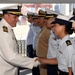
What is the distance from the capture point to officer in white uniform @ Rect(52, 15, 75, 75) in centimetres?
217

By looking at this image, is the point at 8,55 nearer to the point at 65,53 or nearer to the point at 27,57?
the point at 27,57

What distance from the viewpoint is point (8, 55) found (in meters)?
2.35

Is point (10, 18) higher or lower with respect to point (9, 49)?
higher

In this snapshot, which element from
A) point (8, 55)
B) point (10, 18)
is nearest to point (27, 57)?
point (8, 55)

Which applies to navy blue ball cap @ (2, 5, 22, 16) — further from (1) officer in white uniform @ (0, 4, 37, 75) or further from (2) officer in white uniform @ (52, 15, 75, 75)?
(2) officer in white uniform @ (52, 15, 75, 75)

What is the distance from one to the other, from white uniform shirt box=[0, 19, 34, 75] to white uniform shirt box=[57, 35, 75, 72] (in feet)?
1.11

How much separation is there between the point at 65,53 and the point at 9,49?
56 centimetres

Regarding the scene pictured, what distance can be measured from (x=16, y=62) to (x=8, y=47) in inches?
7.0

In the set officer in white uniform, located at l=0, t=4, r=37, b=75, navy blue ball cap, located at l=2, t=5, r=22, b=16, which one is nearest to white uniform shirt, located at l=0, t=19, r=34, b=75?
officer in white uniform, located at l=0, t=4, r=37, b=75

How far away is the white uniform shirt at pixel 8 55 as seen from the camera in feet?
7.70

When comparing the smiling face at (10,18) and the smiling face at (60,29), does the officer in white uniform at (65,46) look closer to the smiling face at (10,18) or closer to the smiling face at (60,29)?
the smiling face at (60,29)

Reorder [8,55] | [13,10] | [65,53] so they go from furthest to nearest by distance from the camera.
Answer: [13,10] < [8,55] < [65,53]

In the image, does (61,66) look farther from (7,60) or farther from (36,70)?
(36,70)

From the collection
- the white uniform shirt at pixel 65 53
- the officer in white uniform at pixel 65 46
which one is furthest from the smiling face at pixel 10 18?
the white uniform shirt at pixel 65 53
